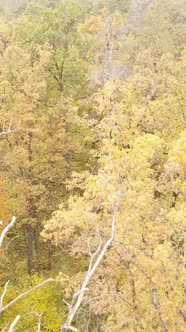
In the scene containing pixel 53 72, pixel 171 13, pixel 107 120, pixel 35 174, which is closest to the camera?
pixel 107 120

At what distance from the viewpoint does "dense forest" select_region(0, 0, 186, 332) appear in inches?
474

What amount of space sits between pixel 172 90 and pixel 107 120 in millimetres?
5153

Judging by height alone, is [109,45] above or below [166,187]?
above

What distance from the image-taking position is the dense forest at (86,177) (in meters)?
12.0

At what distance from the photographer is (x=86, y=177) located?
60.4 feet

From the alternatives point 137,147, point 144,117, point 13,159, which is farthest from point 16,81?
point 137,147

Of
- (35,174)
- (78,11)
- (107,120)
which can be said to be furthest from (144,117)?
(78,11)

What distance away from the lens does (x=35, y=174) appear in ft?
78.8

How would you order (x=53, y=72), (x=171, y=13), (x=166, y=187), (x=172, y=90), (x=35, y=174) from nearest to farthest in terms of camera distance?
(x=166, y=187), (x=172, y=90), (x=35, y=174), (x=53, y=72), (x=171, y=13)

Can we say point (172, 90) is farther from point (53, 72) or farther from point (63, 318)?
point (63, 318)

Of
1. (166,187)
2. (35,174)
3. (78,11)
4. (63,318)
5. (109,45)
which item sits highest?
(78,11)

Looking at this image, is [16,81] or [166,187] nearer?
[166,187]

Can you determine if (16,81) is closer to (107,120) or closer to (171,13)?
(107,120)

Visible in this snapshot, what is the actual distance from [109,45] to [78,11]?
2886 mm
